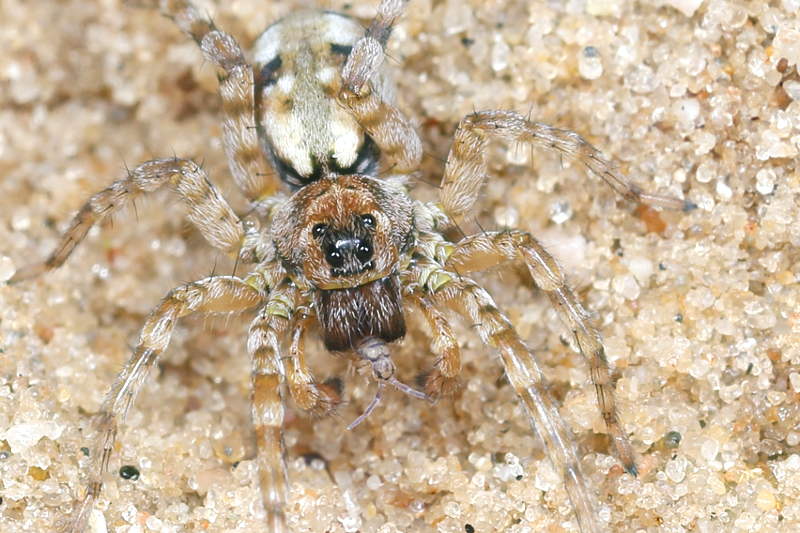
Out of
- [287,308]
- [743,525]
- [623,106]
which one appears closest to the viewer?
[743,525]

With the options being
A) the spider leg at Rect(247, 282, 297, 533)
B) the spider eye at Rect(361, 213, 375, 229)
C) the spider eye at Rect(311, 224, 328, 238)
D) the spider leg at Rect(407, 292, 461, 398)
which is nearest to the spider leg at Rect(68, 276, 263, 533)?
the spider leg at Rect(247, 282, 297, 533)

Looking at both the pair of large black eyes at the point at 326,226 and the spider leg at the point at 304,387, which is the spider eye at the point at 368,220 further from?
the spider leg at the point at 304,387

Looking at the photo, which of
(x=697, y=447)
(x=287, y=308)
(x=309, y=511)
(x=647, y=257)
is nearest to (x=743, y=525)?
(x=697, y=447)

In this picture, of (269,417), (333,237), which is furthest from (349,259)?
(269,417)

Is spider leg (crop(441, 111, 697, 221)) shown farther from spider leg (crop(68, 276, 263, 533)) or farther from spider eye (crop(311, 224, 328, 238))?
spider leg (crop(68, 276, 263, 533))

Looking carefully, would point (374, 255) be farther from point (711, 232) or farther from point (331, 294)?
point (711, 232)

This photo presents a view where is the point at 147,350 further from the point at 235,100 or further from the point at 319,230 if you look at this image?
the point at 235,100
